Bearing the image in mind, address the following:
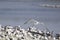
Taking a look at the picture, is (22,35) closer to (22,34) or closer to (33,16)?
(22,34)

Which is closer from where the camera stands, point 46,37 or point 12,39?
point 12,39

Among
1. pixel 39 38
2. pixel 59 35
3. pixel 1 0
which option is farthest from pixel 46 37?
pixel 1 0

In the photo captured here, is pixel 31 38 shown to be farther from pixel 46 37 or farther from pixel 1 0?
pixel 1 0

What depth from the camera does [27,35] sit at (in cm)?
526

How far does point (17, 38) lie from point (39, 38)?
51 cm

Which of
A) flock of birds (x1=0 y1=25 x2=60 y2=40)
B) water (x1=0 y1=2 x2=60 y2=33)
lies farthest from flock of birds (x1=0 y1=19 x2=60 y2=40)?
water (x1=0 y1=2 x2=60 y2=33)

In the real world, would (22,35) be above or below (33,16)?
below

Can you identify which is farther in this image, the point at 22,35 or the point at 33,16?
the point at 33,16

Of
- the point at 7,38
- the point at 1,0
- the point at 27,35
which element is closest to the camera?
the point at 7,38

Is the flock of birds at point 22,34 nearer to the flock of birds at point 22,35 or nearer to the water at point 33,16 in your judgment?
the flock of birds at point 22,35

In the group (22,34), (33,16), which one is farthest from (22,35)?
(33,16)

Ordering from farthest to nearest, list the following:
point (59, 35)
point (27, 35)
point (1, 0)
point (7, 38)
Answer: point (1, 0), point (59, 35), point (27, 35), point (7, 38)

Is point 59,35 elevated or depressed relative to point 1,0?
depressed

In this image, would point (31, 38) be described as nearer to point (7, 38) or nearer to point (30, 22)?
point (7, 38)
